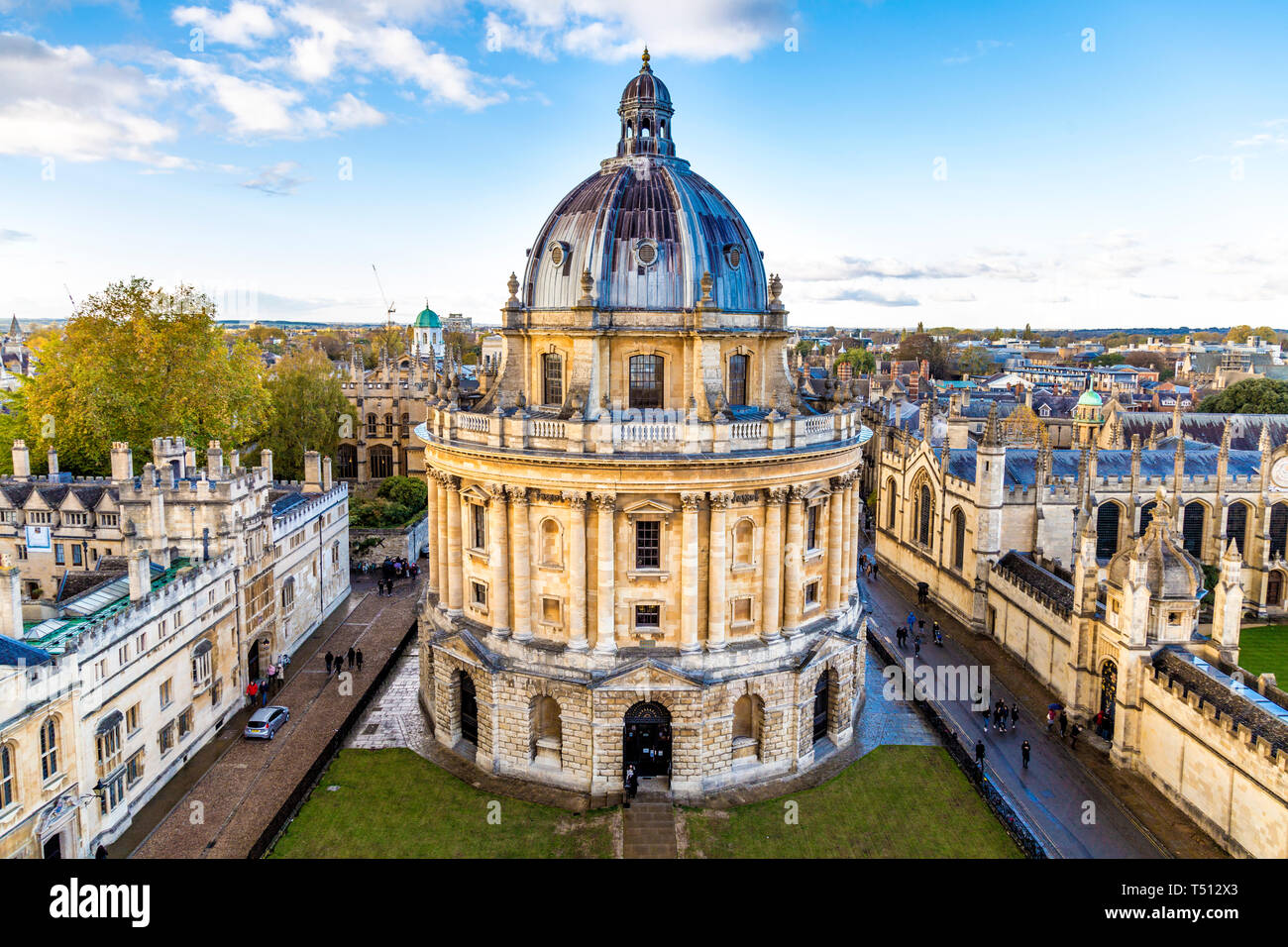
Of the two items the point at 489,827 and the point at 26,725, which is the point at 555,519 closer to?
the point at 489,827

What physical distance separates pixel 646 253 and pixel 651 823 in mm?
22310

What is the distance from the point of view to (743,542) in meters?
35.8

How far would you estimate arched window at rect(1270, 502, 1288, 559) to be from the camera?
5850 centimetres

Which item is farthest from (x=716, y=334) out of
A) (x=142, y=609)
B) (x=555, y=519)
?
(x=142, y=609)

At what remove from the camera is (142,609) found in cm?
3306

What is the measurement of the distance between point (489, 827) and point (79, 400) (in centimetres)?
4502

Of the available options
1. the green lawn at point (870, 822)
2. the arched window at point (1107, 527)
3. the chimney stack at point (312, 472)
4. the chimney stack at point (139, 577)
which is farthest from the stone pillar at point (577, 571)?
the arched window at point (1107, 527)

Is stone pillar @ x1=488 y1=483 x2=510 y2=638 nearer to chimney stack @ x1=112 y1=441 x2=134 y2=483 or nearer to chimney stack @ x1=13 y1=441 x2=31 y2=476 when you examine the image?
chimney stack @ x1=112 y1=441 x2=134 y2=483

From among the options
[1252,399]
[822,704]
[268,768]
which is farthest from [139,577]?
[1252,399]

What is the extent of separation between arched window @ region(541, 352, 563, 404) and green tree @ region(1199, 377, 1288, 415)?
3496 inches

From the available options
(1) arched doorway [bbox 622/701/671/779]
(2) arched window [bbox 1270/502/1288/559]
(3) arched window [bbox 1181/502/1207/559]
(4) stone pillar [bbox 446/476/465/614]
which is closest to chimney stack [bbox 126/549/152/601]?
(4) stone pillar [bbox 446/476/465/614]

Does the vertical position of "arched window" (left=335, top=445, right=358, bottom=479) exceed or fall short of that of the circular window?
it falls short

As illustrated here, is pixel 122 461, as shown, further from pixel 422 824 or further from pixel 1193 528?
pixel 1193 528

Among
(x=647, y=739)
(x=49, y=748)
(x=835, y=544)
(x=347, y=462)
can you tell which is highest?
(x=835, y=544)
